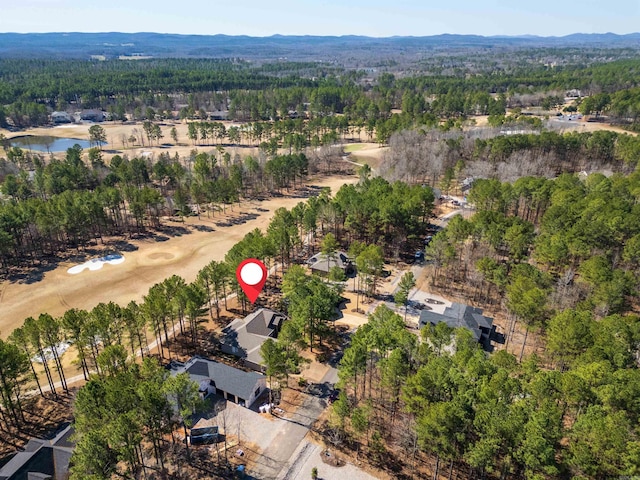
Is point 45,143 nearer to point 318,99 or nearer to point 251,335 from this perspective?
point 318,99

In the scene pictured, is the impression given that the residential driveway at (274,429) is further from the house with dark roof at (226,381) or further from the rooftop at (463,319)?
the rooftop at (463,319)

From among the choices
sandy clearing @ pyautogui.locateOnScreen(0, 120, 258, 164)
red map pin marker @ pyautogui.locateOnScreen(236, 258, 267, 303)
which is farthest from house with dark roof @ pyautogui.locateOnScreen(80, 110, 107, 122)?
red map pin marker @ pyautogui.locateOnScreen(236, 258, 267, 303)

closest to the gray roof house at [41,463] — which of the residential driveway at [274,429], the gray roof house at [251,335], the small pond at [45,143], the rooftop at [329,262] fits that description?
the residential driveway at [274,429]

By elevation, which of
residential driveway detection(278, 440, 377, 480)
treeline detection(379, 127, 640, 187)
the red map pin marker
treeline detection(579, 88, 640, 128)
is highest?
treeline detection(579, 88, 640, 128)

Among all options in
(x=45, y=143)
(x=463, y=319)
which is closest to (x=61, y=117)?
(x=45, y=143)

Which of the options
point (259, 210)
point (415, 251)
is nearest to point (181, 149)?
point (259, 210)

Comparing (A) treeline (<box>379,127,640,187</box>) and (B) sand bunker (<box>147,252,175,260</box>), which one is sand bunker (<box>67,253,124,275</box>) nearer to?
(B) sand bunker (<box>147,252,175,260</box>)
